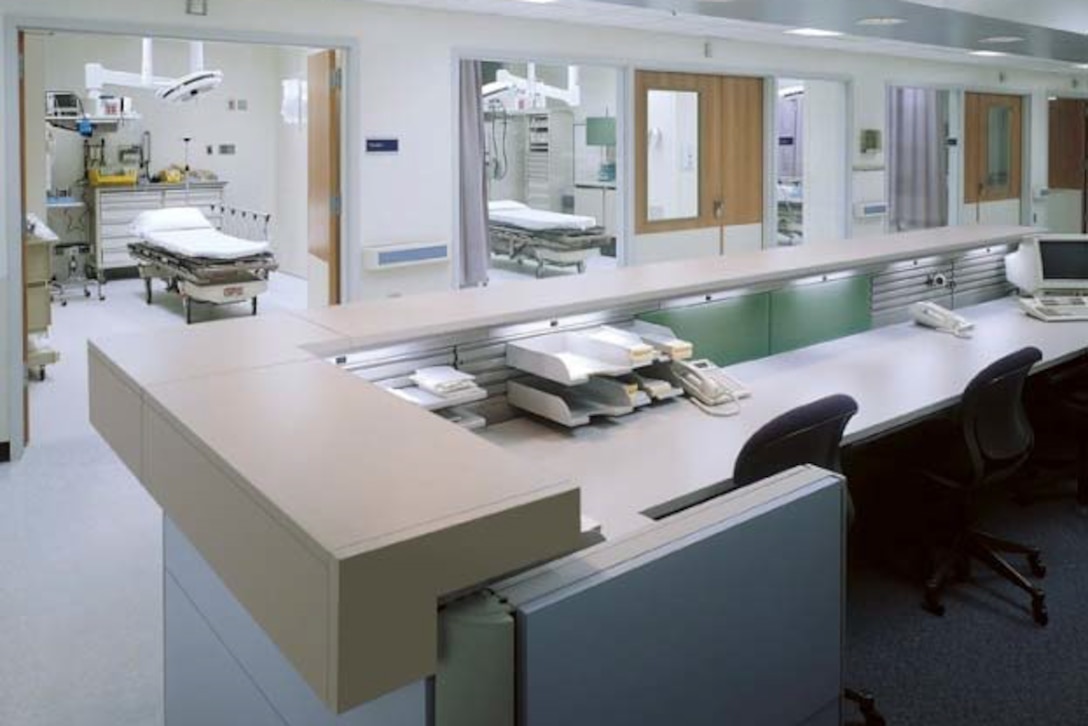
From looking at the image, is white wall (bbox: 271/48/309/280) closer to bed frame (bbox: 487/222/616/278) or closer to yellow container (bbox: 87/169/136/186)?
yellow container (bbox: 87/169/136/186)

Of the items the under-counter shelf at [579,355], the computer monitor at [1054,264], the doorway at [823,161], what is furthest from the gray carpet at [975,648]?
the doorway at [823,161]

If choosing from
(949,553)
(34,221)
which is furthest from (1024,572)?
(34,221)

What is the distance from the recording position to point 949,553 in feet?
11.1

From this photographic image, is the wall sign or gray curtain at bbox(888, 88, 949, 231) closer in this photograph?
the wall sign

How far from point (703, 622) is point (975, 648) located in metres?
1.95

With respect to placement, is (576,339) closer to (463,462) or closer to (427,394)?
(427,394)

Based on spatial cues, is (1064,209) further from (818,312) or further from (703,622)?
(703,622)

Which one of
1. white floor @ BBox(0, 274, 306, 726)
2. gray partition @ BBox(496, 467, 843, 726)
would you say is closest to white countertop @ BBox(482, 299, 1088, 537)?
gray partition @ BBox(496, 467, 843, 726)

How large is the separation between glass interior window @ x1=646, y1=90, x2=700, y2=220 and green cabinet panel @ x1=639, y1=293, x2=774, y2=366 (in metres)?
3.40

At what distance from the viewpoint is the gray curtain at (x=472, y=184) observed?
6855 millimetres

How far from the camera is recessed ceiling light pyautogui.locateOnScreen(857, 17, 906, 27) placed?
12.2 feet

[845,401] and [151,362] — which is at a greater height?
[151,362]

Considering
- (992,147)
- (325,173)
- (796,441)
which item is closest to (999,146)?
(992,147)

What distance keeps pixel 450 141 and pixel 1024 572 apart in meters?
3.94
